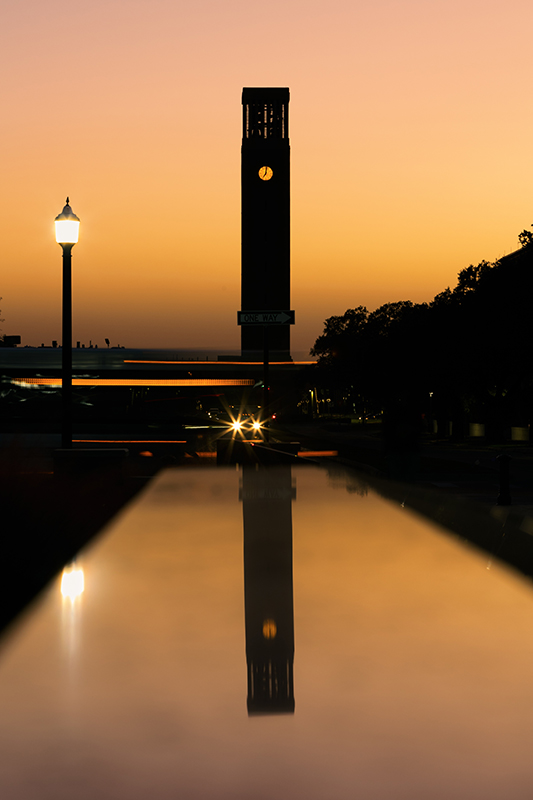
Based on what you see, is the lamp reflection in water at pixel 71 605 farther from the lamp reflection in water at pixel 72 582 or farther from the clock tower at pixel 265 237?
the clock tower at pixel 265 237

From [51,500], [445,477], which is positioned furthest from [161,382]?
[51,500]

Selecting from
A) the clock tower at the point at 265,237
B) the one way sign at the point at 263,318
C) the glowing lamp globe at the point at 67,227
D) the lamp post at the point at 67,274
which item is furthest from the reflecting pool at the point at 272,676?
the clock tower at the point at 265,237

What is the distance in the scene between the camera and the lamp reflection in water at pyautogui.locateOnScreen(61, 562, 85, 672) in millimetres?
6867

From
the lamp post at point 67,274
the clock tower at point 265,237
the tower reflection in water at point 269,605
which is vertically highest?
the clock tower at point 265,237

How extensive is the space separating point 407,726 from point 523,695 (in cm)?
98

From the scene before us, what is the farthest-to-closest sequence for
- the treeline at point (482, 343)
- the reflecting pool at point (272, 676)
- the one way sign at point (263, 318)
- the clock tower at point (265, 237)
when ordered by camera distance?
1. the clock tower at point (265, 237)
2. the treeline at point (482, 343)
3. the one way sign at point (263, 318)
4. the reflecting pool at point (272, 676)

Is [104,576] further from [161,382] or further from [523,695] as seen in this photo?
[161,382]

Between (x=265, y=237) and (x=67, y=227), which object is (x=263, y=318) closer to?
(x=67, y=227)

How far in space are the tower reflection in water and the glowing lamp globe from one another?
6090 millimetres

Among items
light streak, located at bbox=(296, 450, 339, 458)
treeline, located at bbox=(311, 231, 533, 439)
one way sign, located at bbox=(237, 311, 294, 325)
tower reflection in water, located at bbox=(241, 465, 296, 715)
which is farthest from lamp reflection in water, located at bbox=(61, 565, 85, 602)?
treeline, located at bbox=(311, 231, 533, 439)

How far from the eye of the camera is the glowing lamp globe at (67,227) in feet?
58.1

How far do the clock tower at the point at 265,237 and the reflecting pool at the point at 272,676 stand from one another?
5628 inches

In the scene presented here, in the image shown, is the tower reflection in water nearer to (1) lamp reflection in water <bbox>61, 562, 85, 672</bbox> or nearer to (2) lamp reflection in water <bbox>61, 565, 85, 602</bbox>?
(1) lamp reflection in water <bbox>61, 562, 85, 672</bbox>

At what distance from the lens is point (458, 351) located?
Result: 150 ft
